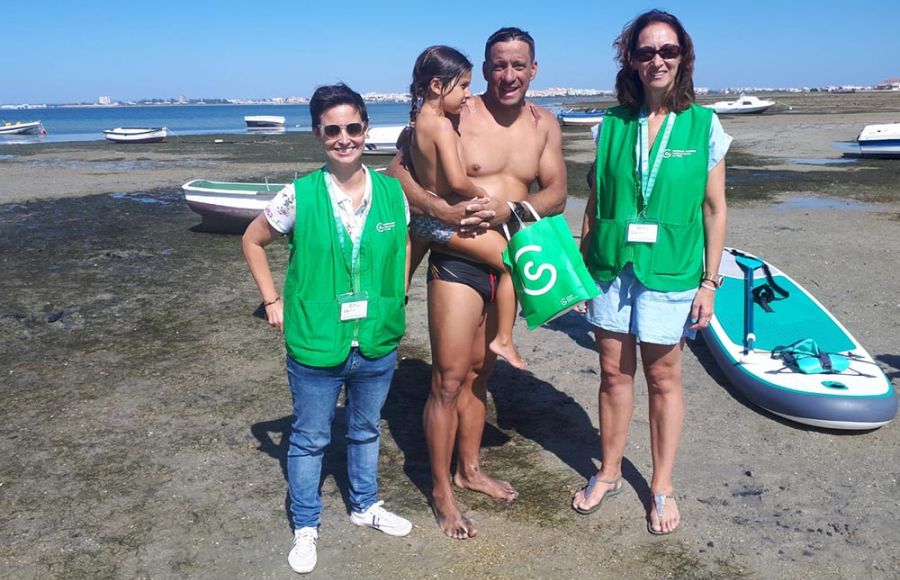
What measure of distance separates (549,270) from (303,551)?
1834mm

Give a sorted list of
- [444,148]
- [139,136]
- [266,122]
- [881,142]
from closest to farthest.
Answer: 1. [444,148]
2. [881,142]
3. [139,136]
4. [266,122]

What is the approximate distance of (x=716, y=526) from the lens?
12.3 feet

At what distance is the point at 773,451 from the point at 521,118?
276 centimetres

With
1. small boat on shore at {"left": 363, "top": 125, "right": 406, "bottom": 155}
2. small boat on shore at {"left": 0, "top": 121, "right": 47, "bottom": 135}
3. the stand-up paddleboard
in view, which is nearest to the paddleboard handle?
the stand-up paddleboard

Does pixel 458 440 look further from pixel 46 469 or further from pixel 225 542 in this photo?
pixel 46 469

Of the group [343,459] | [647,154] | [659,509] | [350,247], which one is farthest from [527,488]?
[647,154]

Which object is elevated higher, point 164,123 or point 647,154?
point 164,123

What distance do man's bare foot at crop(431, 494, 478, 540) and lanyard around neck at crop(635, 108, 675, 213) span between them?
184cm

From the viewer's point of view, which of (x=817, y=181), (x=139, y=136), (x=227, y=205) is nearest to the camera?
(x=227, y=205)

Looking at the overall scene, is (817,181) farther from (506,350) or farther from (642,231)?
(506,350)

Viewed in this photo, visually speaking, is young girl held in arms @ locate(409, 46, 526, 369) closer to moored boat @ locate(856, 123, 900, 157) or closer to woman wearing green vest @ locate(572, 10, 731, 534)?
woman wearing green vest @ locate(572, 10, 731, 534)

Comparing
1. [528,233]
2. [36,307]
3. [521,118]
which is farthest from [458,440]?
[36,307]

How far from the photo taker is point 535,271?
3373 millimetres

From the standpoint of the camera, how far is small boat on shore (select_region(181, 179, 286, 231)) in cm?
1204
